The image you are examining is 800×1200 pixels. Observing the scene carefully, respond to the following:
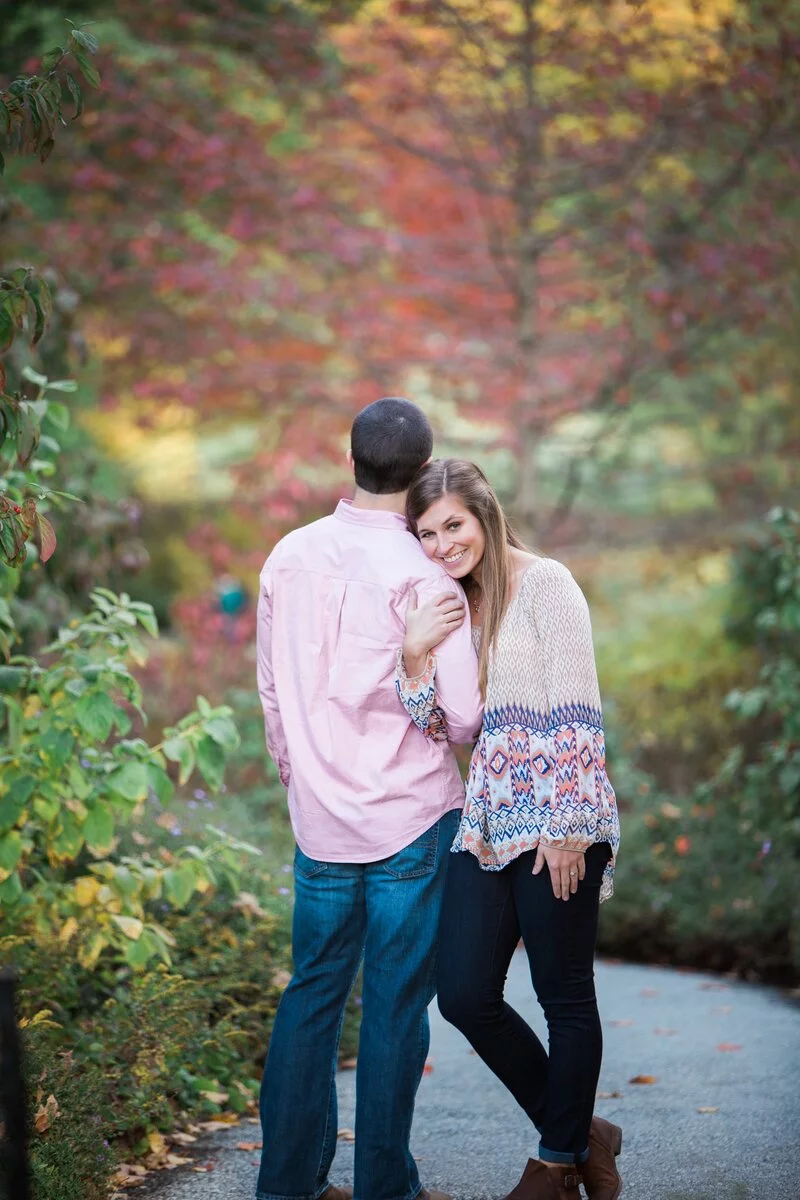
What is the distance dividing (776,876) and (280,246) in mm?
4874

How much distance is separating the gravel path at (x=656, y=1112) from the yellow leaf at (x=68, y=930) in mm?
745

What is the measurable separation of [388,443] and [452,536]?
26 centimetres

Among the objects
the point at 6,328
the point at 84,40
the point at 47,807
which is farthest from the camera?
the point at 47,807

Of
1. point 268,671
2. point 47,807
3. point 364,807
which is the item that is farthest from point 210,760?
point 364,807

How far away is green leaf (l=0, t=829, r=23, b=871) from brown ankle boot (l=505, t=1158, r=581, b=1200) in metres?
1.62

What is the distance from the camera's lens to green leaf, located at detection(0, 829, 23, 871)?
350 cm

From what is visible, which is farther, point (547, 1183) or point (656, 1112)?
point (656, 1112)

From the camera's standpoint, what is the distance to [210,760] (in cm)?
362

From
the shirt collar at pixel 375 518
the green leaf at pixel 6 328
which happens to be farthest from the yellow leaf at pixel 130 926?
the green leaf at pixel 6 328

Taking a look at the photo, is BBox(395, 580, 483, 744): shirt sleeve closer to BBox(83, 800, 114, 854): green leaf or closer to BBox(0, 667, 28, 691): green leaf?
BBox(83, 800, 114, 854): green leaf

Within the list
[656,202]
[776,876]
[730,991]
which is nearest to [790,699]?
[776,876]

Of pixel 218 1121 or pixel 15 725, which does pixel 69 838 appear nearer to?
pixel 15 725

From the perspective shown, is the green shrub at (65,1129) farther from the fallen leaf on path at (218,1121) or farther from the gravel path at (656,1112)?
the fallen leaf on path at (218,1121)

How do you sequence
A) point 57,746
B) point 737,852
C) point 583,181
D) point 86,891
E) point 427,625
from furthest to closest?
point 583,181
point 737,852
point 86,891
point 57,746
point 427,625
